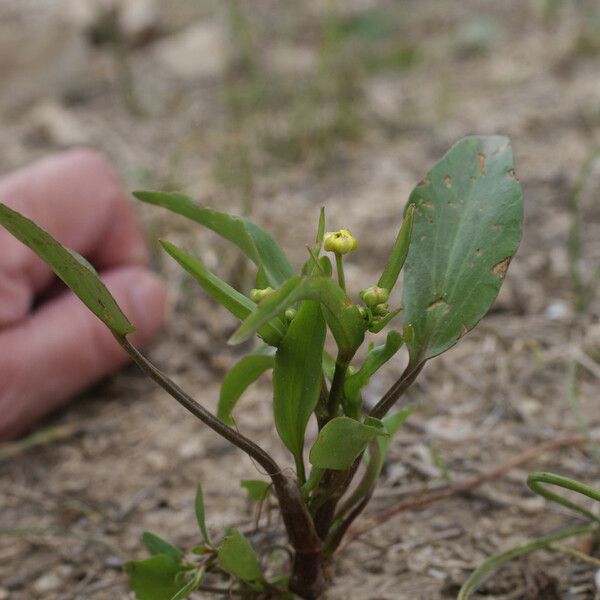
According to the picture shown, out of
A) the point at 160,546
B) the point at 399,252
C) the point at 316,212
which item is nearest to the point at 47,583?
the point at 160,546

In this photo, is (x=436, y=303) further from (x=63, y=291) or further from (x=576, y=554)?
(x=63, y=291)

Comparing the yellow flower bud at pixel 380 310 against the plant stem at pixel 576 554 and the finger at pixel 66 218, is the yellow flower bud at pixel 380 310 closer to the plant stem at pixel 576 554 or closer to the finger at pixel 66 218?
the plant stem at pixel 576 554

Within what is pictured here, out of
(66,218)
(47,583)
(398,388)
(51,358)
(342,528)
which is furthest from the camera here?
(66,218)

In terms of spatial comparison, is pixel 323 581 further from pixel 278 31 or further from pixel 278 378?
pixel 278 31

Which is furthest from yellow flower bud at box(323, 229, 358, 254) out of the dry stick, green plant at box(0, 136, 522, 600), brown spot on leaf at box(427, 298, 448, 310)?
the dry stick

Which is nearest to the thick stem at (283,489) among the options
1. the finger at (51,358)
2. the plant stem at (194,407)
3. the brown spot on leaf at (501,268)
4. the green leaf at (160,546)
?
the plant stem at (194,407)

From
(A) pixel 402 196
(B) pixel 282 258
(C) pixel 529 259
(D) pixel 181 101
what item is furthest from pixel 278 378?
(D) pixel 181 101
